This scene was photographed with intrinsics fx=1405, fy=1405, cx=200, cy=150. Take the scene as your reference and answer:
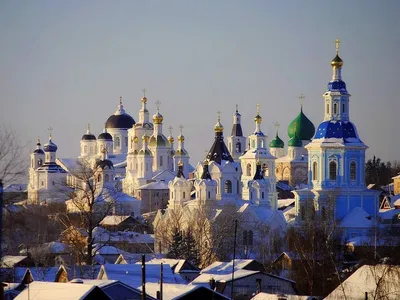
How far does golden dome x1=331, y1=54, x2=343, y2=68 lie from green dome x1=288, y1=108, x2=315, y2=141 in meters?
34.7

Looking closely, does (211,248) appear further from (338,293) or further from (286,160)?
(286,160)

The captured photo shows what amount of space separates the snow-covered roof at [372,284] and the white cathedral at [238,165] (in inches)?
1243

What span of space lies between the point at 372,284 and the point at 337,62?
34374 mm

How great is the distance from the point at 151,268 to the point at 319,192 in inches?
1007

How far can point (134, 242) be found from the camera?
215 feet

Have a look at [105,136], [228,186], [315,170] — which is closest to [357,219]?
[315,170]

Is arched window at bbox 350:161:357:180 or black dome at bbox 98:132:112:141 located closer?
arched window at bbox 350:161:357:180

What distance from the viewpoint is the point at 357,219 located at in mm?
63531

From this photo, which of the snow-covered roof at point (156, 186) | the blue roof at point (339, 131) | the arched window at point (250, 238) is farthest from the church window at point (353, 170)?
the snow-covered roof at point (156, 186)

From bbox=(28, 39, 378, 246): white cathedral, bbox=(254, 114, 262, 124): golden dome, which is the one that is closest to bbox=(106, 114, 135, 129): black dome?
bbox=(28, 39, 378, 246): white cathedral

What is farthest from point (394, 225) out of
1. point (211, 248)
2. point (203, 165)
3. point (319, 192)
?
point (203, 165)

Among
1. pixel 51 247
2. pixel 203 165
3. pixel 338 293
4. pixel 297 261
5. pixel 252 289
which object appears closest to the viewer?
pixel 338 293

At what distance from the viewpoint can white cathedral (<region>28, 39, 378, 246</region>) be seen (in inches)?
2557

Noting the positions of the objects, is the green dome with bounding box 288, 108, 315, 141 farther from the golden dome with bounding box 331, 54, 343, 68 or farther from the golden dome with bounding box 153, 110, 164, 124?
the golden dome with bounding box 331, 54, 343, 68
